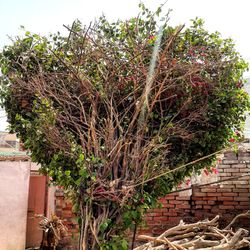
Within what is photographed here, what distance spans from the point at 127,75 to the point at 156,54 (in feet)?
1.55

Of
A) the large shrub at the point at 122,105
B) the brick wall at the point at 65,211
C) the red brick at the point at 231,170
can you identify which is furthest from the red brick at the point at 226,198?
the brick wall at the point at 65,211

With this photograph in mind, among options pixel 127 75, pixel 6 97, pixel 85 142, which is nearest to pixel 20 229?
pixel 6 97

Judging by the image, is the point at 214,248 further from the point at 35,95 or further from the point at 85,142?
the point at 35,95

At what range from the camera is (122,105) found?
443cm

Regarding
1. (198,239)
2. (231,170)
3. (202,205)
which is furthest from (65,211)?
(231,170)

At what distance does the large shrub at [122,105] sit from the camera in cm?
373

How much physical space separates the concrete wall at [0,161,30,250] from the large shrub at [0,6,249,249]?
2.81m

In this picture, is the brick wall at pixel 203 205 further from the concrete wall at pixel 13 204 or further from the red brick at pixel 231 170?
the concrete wall at pixel 13 204

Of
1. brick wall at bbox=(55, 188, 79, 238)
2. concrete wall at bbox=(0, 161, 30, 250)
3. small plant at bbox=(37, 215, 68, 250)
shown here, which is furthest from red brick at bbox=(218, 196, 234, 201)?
concrete wall at bbox=(0, 161, 30, 250)

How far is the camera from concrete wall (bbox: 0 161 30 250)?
21.8 ft

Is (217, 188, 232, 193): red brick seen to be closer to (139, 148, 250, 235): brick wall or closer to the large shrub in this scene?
(139, 148, 250, 235): brick wall

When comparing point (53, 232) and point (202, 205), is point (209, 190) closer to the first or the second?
point (202, 205)

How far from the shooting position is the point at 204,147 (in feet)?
14.7

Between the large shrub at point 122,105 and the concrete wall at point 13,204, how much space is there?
2808 mm
